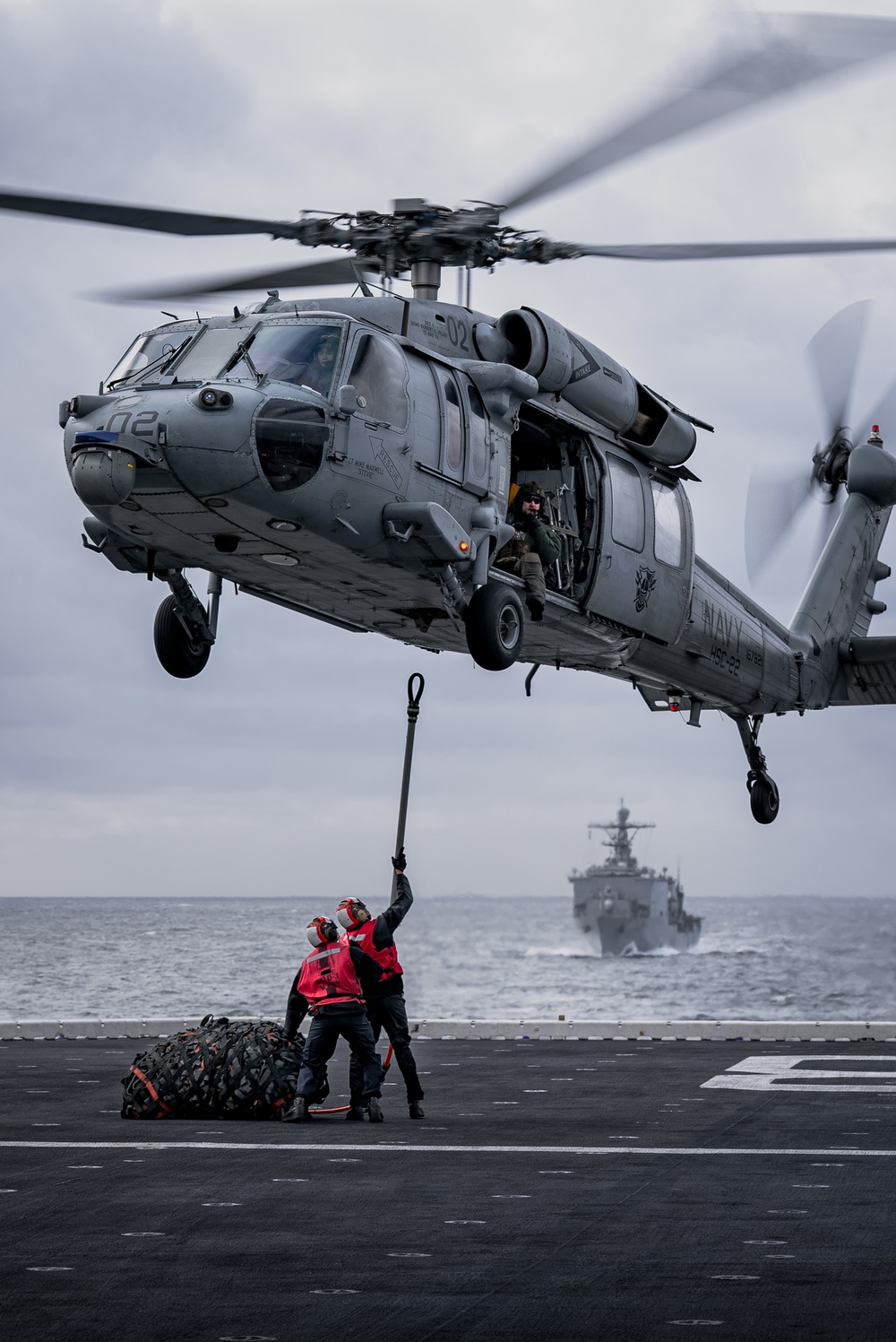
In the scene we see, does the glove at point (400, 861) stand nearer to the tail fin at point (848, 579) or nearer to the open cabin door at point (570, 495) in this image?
the open cabin door at point (570, 495)

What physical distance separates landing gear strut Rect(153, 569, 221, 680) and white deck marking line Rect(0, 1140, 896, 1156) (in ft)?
14.5

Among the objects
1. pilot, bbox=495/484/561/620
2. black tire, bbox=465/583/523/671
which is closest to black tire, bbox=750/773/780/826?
pilot, bbox=495/484/561/620

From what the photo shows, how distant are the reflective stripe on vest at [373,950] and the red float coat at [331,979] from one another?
14 centimetres

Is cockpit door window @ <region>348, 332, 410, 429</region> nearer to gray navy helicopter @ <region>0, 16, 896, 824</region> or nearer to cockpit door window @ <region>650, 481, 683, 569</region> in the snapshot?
gray navy helicopter @ <region>0, 16, 896, 824</region>

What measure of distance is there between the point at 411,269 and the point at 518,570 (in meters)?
2.76

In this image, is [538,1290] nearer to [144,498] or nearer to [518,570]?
[144,498]

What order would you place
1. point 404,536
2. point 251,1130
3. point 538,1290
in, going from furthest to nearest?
point 404,536, point 251,1130, point 538,1290

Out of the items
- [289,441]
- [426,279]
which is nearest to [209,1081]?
[289,441]

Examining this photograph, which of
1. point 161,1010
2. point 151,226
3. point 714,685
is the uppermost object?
point 151,226

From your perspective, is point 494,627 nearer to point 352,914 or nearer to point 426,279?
point 352,914

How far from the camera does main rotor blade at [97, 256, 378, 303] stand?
1398 cm

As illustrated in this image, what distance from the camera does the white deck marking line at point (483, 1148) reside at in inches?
414

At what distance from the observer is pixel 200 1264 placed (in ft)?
23.4

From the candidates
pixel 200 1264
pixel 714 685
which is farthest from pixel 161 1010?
pixel 200 1264
